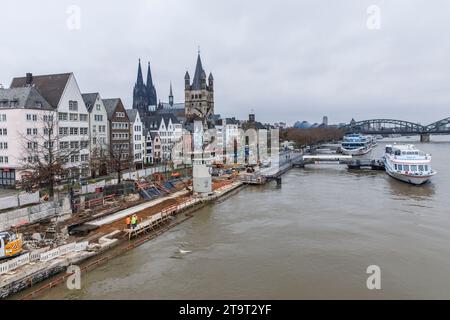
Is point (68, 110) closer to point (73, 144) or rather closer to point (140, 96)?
point (73, 144)

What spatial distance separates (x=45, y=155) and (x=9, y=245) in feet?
49.6

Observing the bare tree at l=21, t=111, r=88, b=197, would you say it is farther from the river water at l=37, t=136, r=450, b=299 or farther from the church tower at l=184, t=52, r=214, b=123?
the church tower at l=184, t=52, r=214, b=123

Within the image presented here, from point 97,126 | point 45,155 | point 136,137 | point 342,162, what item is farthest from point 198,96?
point 45,155

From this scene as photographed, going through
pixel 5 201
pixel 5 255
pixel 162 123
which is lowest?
pixel 5 255

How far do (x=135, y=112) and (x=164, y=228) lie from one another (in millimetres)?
37595

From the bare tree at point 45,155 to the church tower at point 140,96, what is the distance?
90168 millimetres

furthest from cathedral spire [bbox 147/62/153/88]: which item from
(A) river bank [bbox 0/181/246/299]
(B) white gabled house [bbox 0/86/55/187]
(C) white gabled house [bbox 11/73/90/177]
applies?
(A) river bank [bbox 0/181/246/299]

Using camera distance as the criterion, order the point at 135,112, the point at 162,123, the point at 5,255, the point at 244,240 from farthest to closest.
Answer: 1. the point at 162,123
2. the point at 135,112
3. the point at 244,240
4. the point at 5,255

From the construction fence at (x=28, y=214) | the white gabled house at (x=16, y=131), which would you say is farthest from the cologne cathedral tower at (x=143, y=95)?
the construction fence at (x=28, y=214)

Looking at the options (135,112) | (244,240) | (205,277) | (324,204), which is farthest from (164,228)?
(135,112)

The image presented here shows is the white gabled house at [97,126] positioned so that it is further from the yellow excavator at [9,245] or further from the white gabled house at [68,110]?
the yellow excavator at [9,245]

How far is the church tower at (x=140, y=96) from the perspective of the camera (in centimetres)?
13238
